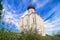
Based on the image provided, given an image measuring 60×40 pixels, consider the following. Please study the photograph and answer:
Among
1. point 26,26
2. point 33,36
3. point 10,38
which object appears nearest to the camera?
point 10,38

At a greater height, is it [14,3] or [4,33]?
[14,3]

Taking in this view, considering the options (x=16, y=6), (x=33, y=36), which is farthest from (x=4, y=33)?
(x=16, y=6)

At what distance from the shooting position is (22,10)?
9.60 m

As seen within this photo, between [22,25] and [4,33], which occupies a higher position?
[22,25]

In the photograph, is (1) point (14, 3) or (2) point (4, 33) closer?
(2) point (4, 33)

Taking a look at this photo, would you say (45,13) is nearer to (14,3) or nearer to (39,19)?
(39,19)

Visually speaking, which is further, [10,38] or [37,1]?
[37,1]

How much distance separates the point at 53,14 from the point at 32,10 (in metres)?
0.77

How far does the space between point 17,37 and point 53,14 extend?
3.14 meters

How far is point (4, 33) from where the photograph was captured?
21.6 feet

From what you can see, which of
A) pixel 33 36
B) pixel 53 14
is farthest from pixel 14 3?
pixel 33 36

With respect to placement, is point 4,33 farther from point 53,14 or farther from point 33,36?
point 53,14

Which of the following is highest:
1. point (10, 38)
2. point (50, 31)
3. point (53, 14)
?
point (53, 14)

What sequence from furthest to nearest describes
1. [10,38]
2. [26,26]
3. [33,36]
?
[26,26] < [33,36] < [10,38]
